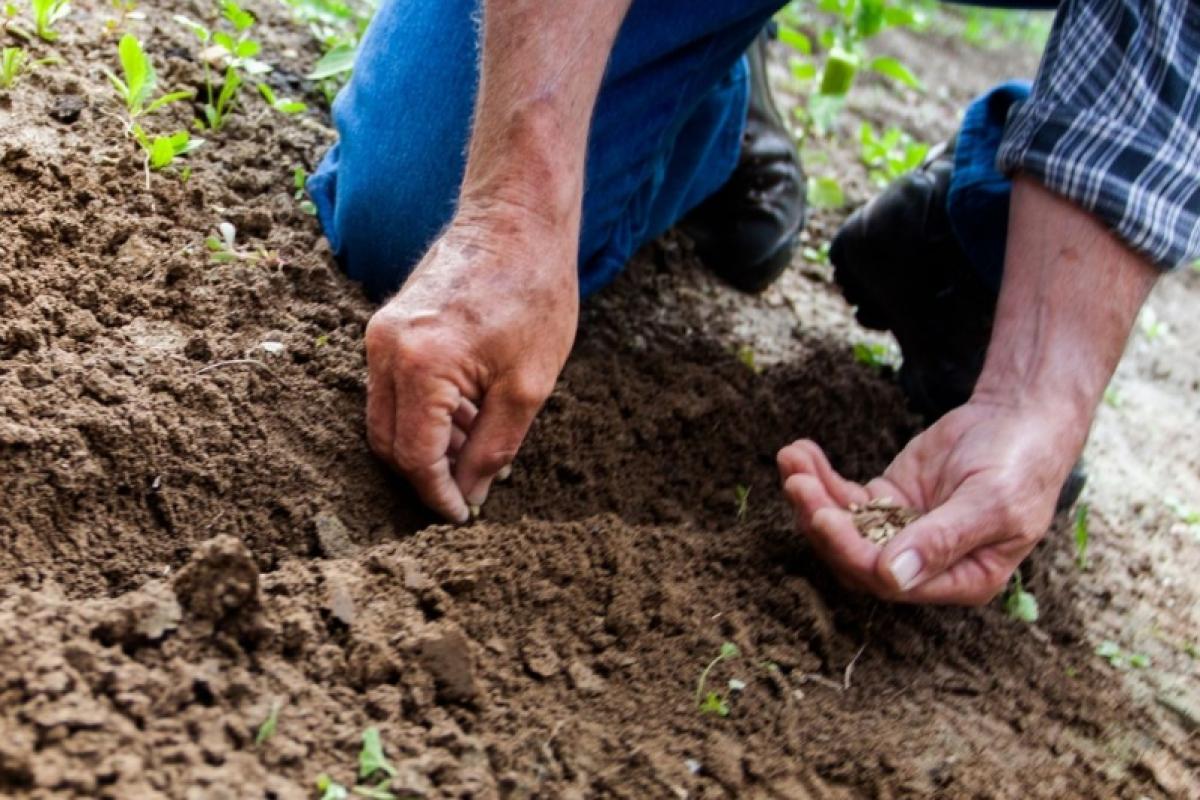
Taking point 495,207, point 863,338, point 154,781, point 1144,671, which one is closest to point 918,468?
point 1144,671

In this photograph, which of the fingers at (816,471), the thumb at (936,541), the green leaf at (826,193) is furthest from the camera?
the green leaf at (826,193)

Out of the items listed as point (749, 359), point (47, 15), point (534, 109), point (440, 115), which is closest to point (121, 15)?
point (47, 15)

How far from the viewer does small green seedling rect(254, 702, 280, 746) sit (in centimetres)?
114

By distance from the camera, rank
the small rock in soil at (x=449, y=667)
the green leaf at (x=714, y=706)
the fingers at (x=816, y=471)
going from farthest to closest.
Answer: the fingers at (x=816, y=471), the green leaf at (x=714, y=706), the small rock in soil at (x=449, y=667)

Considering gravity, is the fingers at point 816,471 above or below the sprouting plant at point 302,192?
below

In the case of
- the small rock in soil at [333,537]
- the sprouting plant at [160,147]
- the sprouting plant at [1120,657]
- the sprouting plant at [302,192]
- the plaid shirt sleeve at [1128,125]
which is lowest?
the sprouting plant at [1120,657]

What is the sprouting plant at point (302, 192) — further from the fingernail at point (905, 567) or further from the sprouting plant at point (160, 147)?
the fingernail at point (905, 567)

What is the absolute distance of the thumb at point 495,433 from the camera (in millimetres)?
1482

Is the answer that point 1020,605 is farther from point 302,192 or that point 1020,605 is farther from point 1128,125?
point 302,192

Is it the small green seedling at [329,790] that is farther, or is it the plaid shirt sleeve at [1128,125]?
the plaid shirt sleeve at [1128,125]

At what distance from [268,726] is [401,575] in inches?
11.2

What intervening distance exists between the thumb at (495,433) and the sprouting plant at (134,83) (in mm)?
873

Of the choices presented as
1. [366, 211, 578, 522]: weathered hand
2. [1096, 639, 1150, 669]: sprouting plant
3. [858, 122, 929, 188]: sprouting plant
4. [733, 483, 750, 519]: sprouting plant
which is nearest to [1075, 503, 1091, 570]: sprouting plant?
[1096, 639, 1150, 669]: sprouting plant

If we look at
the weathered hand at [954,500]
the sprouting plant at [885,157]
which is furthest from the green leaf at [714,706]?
the sprouting plant at [885,157]
